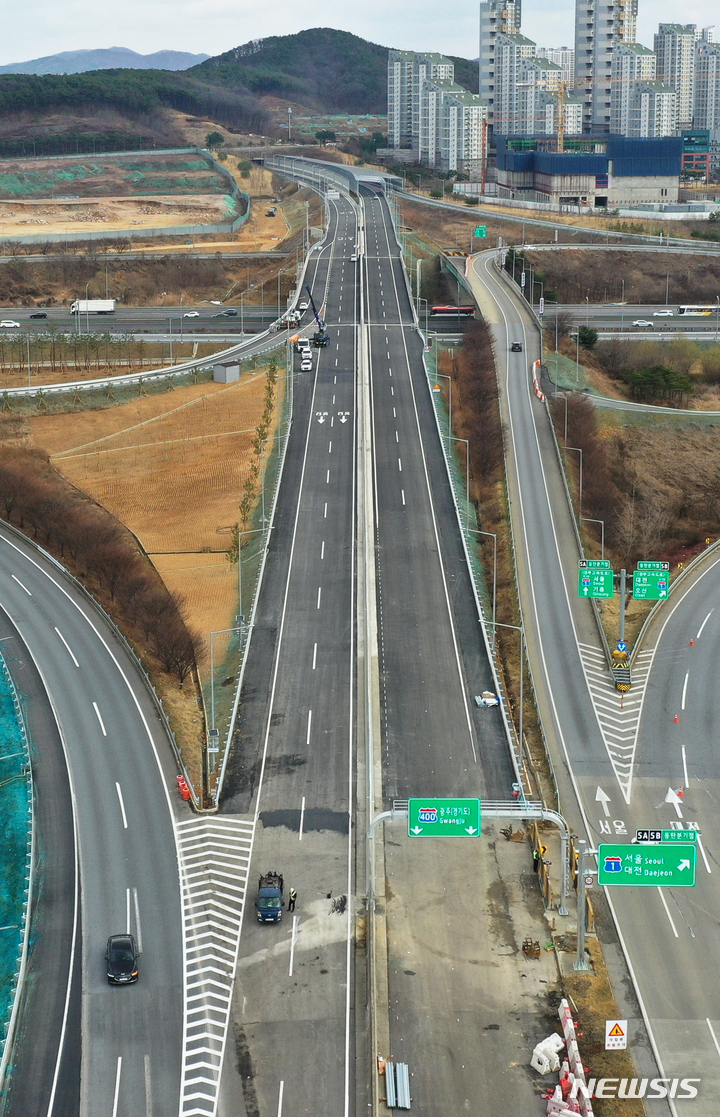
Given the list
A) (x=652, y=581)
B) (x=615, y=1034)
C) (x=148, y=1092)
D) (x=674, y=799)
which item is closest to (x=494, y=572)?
(x=652, y=581)

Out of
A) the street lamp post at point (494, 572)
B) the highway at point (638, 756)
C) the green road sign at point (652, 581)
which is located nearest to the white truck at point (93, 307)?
the highway at point (638, 756)

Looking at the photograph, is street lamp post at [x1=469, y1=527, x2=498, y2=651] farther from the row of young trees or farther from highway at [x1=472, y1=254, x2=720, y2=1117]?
the row of young trees

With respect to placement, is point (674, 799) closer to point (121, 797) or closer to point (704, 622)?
point (704, 622)

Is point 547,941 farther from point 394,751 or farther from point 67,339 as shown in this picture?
point 67,339

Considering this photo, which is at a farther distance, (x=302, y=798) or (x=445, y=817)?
(x=302, y=798)

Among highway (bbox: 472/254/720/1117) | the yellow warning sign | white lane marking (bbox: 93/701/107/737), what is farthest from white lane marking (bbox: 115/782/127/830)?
the yellow warning sign
